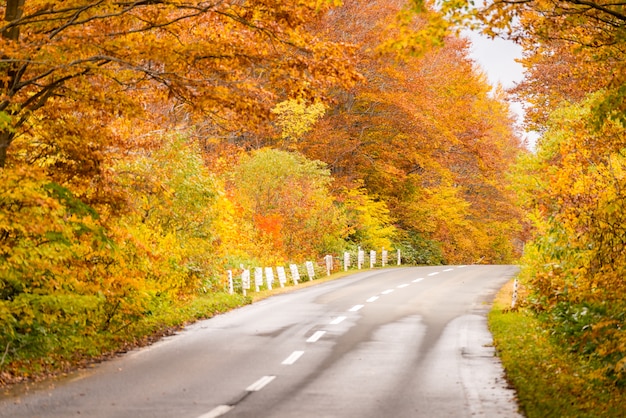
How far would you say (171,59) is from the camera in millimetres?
13148

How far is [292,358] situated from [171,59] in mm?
5135

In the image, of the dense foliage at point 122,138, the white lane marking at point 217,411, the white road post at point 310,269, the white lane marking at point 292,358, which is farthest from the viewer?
the white road post at point 310,269

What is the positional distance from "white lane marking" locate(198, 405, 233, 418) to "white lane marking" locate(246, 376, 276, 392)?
4.05 feet

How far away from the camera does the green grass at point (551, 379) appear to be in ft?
30.3

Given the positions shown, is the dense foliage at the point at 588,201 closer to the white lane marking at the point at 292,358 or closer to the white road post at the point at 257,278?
the white lane marking at the point at 292,358

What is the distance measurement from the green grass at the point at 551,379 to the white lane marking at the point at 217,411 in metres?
3.34

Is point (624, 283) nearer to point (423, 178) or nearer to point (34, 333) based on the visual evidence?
point (34, 333)

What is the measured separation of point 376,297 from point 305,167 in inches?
558

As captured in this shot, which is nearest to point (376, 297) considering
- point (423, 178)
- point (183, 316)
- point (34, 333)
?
point (183, 316)

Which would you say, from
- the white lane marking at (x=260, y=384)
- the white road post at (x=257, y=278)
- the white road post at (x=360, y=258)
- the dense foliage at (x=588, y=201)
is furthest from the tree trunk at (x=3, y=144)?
the white road post at (x=360, y=258)

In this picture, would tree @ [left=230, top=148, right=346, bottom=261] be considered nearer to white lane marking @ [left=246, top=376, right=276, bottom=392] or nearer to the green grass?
the green grass

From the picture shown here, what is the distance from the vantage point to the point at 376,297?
26.0 meters

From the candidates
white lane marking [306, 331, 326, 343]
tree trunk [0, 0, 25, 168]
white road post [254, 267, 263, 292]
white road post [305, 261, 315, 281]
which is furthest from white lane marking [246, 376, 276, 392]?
white road post [305, 261, 315, 281]

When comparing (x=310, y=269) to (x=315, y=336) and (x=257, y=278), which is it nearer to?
(x=257, y=278)
